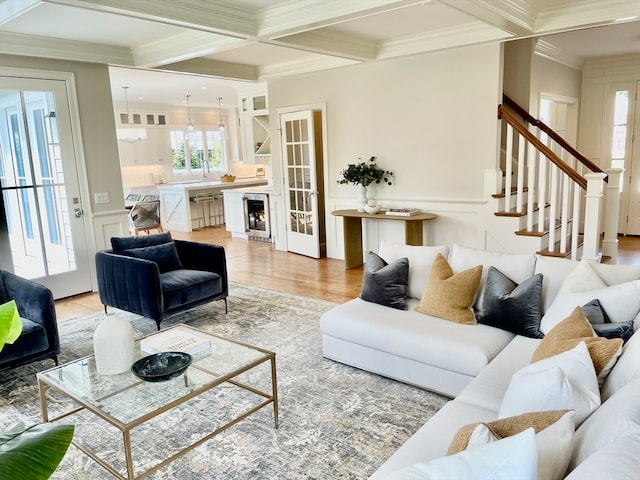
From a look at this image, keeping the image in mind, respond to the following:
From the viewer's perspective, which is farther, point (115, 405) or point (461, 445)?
point (115, 405)

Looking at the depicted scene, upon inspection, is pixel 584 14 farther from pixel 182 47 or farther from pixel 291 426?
pixel 291 426

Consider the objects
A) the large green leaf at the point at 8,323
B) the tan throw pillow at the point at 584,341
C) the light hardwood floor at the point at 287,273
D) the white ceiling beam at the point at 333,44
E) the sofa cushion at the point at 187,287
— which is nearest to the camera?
the large green leaf at the point at 8,323

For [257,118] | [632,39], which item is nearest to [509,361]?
[632,39]

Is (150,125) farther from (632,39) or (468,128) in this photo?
(632,39)

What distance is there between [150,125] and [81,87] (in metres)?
5.75

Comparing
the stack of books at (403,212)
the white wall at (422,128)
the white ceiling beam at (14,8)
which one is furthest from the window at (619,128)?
the white ceiling beam at (14,8)

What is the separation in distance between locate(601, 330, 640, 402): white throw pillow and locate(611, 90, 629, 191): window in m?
7.02

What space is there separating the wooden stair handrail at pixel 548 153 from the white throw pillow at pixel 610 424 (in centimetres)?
363

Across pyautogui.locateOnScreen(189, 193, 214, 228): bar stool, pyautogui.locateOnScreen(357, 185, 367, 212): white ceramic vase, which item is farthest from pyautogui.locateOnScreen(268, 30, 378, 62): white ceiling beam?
pyautogui.locateOnScreen(189, 193, 214, 228): bar stool

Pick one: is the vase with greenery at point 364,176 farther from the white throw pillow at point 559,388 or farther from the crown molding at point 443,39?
the white throw pillow at point 559,388

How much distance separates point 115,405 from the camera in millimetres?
2355

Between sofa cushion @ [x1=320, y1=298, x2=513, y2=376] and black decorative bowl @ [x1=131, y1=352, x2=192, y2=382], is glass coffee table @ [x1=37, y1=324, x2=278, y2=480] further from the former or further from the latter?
sofa cushion @ [x1=320, y1=298, x2=513, y2=376]

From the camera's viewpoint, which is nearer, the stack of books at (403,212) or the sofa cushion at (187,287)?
the sofa cushion at (187,287)

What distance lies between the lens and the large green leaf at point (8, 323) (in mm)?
961
